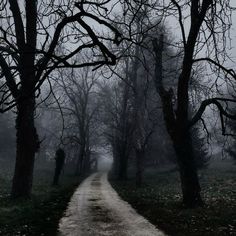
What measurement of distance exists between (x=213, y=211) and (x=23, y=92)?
9.72 metres

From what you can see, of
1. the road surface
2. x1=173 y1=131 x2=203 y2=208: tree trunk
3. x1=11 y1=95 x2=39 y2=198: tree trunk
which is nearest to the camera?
the road surface

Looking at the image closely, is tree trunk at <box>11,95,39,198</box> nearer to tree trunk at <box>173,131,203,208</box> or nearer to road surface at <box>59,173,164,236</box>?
road surface at <box>59,173,164,236</box>

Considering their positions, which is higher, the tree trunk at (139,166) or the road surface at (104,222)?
the tree trunk at (139,166)

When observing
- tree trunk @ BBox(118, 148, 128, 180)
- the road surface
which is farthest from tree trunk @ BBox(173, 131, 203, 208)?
tree trunk @ BBox(118, 148, 128, 180)

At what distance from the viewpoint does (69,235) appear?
10094 mm

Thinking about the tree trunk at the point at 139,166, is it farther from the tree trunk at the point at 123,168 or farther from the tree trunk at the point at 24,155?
the tree trunk at the point at 24,155

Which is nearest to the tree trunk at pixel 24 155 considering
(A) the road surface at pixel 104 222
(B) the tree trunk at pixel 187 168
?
(A) the road surface at pixel 104 222

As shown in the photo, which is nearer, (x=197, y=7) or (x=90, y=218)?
(x=90, y=218)

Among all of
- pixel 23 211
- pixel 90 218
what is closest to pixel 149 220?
pixel 90 218

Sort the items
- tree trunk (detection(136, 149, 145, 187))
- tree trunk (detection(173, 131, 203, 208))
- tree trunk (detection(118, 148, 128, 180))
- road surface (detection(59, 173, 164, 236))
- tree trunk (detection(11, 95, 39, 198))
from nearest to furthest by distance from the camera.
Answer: road surface (detection(59, 173, 164, 236))
tree trunk (detection(173, 131, 203, 208))
tree trunk (detection(11, 95, 39, 198))
tree trunk (detection(136, 149, 145, 187))
tree trunk (detection(118, 148, 128, 180))

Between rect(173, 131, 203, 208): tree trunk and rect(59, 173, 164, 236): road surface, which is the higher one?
rect(173, 131, 203, 208): tree trunk

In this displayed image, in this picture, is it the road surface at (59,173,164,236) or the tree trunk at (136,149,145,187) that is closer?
the road surface at (59,173,164,236)

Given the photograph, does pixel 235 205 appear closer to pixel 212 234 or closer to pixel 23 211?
pixel 212 234

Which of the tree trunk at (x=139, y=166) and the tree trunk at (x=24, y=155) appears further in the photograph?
the tree trunk at (x=139, y=166)
